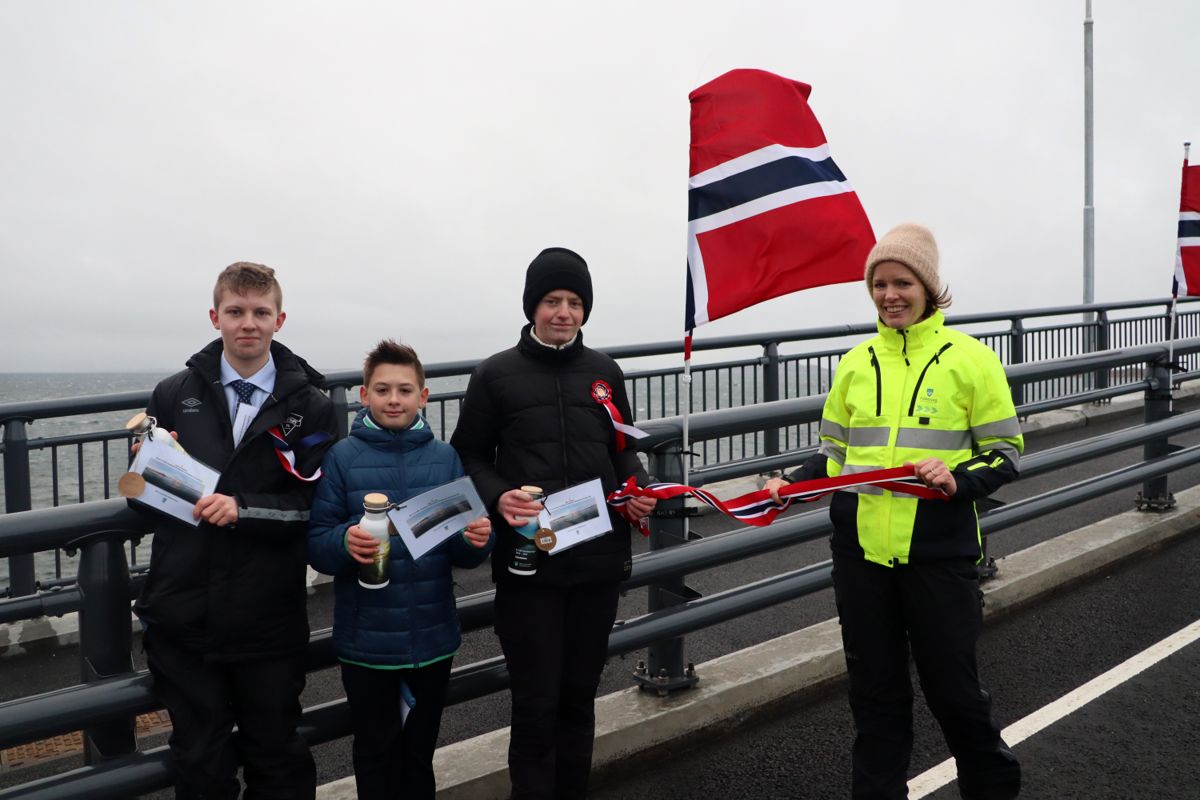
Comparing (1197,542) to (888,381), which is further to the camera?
(1197,542)

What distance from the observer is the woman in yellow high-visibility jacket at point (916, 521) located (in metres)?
3.11

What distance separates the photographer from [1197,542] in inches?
278

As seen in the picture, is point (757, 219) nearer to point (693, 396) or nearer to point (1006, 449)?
point (1006, 449)

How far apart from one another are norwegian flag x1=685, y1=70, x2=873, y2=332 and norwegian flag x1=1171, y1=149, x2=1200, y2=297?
757 centimetres

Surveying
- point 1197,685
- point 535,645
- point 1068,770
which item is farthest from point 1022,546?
point 535,645

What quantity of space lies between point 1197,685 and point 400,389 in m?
3.93

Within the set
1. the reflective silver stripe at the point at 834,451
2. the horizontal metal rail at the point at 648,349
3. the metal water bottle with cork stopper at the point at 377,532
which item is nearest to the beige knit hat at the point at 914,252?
the reflective silver stripe at the point at 834,451

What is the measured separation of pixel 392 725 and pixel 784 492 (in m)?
1.48

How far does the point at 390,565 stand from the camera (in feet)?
9.56

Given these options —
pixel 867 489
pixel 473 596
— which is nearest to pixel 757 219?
pixel 867 489

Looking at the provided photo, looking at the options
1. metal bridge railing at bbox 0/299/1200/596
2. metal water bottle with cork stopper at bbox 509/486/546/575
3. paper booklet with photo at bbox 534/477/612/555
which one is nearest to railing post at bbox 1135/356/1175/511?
metal bridge railing at bbox 0/299/1200/596

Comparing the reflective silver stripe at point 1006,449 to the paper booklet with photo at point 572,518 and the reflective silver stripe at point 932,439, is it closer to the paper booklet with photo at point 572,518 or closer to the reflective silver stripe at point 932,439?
the reflective silver stripe at point 932,439

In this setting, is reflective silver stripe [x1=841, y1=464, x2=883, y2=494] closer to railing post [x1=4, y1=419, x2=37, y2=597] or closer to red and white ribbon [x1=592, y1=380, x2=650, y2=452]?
red and white ribbon [x1=592, y1=380, x2=650, y2=452]

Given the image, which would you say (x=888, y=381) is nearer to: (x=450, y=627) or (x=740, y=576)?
(x=450, y=627)
